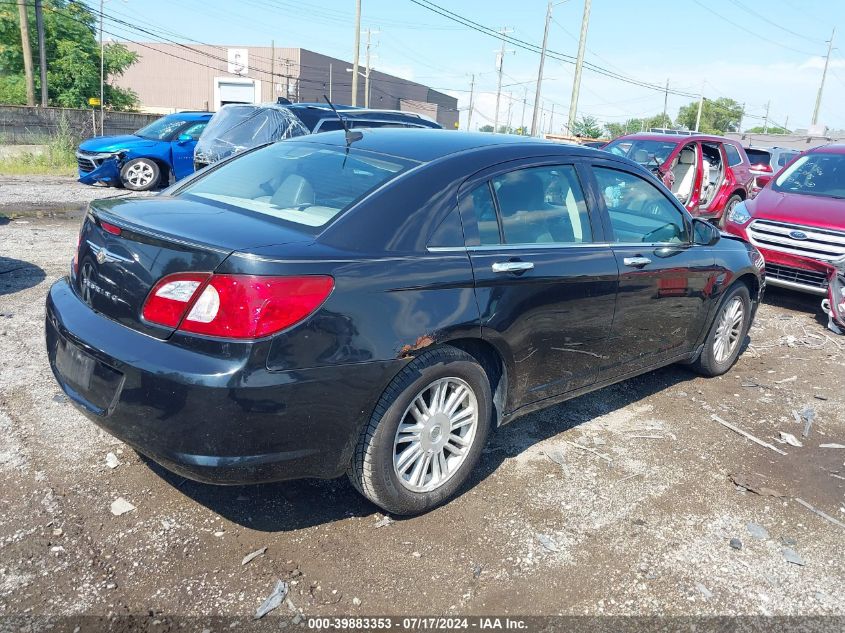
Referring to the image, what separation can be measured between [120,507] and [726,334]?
14.6 ft

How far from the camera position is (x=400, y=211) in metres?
3.20

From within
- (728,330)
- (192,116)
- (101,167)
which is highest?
(192,116)

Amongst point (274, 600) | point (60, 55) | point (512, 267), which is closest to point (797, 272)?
point (512, 267)

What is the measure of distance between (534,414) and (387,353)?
6.59 ft

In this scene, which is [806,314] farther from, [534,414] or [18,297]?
[18,297]

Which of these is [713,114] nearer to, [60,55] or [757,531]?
[60,55]

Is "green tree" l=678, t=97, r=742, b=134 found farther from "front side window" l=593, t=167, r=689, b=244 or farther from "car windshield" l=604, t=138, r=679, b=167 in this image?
"front side window" l=593, t=167, r=689, b=244

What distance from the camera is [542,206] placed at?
3.86 metres

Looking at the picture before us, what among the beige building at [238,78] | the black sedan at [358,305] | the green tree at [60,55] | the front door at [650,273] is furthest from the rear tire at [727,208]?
the beige building at [238,78]

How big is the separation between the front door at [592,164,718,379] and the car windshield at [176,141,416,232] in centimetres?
149

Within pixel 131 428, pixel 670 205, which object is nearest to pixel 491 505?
pixel 131 428

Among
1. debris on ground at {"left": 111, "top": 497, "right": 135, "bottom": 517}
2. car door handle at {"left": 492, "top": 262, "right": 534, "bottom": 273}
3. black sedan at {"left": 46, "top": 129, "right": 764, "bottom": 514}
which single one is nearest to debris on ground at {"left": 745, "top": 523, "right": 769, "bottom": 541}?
black sedan at {"left": 46, "top": 129, "right": 764, "bottom": 514}

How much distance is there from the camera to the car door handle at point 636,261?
419 centimetres

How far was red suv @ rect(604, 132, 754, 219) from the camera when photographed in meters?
12.4
